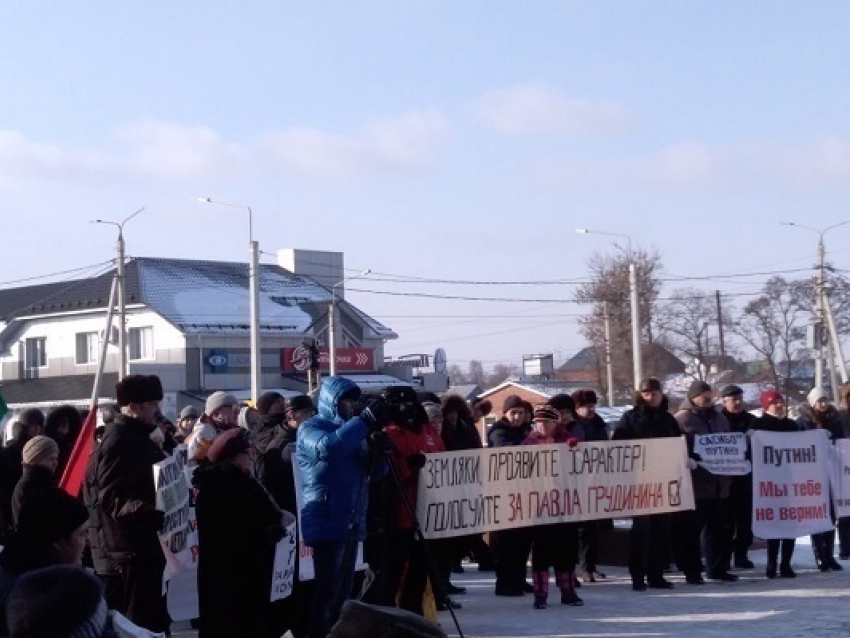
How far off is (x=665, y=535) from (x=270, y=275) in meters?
59.9

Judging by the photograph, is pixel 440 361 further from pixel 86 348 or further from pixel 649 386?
pixel 649 386

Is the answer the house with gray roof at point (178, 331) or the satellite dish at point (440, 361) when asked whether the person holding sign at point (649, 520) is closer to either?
the house with gray roof at point (178, 331)

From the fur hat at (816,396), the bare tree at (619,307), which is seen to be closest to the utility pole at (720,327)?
the bare tree at (619,307)

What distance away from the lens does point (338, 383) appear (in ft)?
33.7

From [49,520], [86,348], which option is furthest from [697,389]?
[86,348]

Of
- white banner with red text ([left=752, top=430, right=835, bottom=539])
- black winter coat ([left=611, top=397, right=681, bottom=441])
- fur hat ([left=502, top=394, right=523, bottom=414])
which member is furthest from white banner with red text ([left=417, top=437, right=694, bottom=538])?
fur hat ([left=502, top=394, right=523, bottom=414])

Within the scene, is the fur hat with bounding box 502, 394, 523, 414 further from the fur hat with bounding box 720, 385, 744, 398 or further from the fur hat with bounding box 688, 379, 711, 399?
the fur hat with bounding box 720, 385, 744, 398

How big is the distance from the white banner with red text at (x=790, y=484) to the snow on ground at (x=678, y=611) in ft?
1.69

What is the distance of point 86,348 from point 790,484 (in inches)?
2311

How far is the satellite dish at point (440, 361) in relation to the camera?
77.6 metres

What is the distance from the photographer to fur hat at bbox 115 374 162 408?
9008 millimetres

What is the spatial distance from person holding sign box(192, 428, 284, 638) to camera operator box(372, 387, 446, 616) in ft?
5.47

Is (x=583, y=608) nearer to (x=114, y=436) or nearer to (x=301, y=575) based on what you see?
(x=301, y=575)

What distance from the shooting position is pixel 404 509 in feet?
37.8
